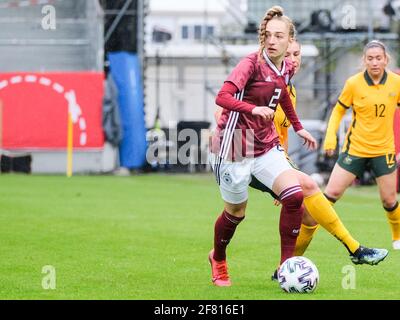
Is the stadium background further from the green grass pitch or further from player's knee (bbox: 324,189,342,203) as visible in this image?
player's knee (bbox: 324,189,342,203)

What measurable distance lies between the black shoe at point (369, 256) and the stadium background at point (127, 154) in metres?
0.24

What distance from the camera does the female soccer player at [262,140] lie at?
8.54m

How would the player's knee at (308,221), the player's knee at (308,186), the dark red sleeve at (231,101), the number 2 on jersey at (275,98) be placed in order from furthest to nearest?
the player's knee at (308,221), the player's knee at (308,186), the number 2 on jersey at (275,98), the dark red sleeve at (231,101)

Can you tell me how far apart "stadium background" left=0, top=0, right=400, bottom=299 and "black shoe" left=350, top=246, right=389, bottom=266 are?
0.24m

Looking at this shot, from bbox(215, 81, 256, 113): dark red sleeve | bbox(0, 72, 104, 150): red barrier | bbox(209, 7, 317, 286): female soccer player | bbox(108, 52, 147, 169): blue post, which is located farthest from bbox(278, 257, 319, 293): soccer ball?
bbox(108, 52, 147, 169): blue post

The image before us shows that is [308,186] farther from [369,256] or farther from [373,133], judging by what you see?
[373,133]

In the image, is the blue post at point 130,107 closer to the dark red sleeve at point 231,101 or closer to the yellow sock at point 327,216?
the yellow sock at point 327,216

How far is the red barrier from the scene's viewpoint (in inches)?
1069

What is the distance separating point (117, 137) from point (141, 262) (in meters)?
17.2

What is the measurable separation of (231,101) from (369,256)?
1.79 meters

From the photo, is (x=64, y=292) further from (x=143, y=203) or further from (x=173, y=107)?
(x=173, y=107)

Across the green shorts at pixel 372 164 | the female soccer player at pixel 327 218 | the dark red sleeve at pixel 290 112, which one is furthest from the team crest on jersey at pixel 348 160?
the dark red sleeve at pixel 290 112

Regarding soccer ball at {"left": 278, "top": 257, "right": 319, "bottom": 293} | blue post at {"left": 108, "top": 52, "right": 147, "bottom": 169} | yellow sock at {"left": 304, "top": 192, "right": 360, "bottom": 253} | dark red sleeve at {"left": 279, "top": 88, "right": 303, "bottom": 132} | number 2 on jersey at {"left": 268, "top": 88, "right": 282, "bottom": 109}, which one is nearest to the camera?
soccer ball at {"left": 278, "top": 257, "right": 319, "bottom": 293}

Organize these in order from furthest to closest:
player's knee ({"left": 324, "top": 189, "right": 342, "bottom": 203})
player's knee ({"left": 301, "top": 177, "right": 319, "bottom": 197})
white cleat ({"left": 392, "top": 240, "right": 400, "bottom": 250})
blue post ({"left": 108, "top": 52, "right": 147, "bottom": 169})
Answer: blue post ({"left": 108, "top": 52, "right": 147, "bottom": 169})
white cleat ({"left": 392, "top": 240, "right": 400, "bottom": 250})
player's knee ({"left": 324, "top": 189, "right": 342, "bottom": 203})
player's knee ({"left": 301, "top": 177, "right": 319, "bottom": 197})
